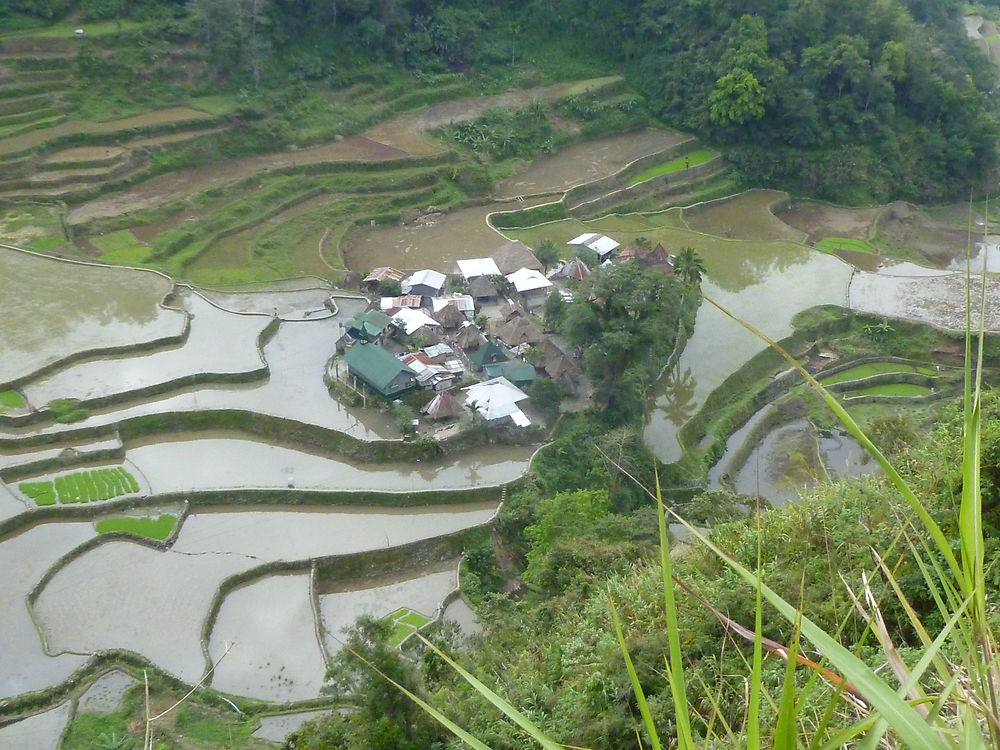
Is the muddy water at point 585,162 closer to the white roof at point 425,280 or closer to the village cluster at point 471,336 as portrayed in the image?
the village cluster at point 471,336

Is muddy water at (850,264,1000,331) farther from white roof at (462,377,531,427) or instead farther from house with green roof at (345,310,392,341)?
house with green roof at (345,310,392,341)

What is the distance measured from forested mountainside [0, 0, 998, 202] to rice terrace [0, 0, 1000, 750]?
265mm

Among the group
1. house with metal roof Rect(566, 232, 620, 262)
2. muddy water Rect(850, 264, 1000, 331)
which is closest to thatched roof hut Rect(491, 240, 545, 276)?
house with metal roof Rect(566, 232, 620, 262)

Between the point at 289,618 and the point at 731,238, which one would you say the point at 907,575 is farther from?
the point at 731,238

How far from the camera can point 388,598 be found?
46.3 ft

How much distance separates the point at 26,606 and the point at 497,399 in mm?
8482

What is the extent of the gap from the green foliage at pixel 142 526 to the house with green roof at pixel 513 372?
6.70 m

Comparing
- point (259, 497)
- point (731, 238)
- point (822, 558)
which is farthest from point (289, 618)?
point (731, 238)

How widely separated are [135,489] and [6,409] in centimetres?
308

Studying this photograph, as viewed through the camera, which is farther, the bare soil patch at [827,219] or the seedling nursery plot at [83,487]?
the bare soil patch at [827,219]

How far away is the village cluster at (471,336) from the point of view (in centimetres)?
1703

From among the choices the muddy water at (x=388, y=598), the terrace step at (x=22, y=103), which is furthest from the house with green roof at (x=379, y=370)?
the terrace step at (x=22, y=103)

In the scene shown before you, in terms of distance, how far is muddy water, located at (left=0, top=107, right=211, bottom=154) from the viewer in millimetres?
22797

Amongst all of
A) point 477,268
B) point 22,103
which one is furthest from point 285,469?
point 22,103
